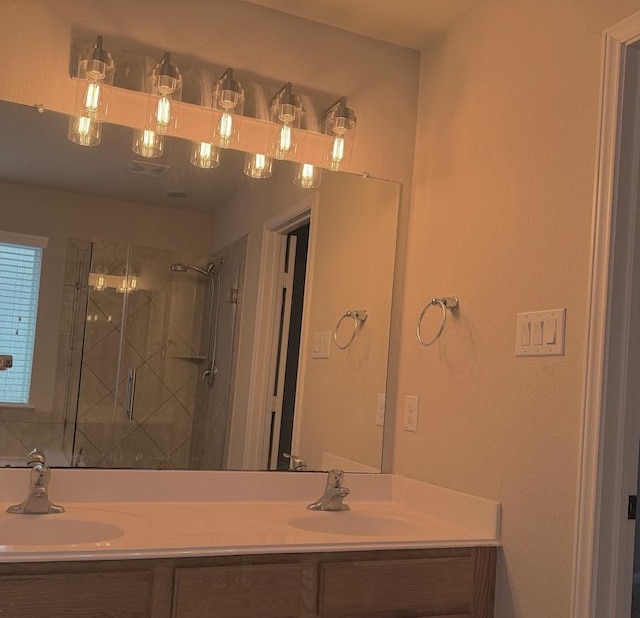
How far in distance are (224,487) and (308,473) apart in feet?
0.91

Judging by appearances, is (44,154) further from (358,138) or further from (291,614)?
(291,614)

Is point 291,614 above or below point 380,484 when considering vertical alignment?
below

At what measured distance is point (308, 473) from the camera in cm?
244

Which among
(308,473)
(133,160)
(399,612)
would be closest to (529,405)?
(399,612)

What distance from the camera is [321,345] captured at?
A: 8.34ft

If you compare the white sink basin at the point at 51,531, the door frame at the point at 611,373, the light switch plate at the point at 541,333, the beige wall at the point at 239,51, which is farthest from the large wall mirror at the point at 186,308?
the door frame at the point at 611,373

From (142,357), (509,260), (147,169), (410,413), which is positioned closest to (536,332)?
(509,260)

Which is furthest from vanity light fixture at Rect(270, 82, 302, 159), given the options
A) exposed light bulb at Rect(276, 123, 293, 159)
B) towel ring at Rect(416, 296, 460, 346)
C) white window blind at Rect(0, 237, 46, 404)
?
white window blind at Rect(0, 237, 46, 404)

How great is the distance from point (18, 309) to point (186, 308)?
473 millimetres

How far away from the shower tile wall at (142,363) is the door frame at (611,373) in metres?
1.15

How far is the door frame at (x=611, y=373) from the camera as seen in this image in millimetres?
1737

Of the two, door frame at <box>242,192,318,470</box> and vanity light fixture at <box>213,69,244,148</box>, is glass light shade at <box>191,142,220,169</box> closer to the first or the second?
vanity light fixture at <box>213,69,244,148</box>

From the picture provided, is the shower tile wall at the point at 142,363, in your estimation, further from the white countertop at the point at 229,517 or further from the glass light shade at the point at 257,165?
the glass light shade at the point at 257,165

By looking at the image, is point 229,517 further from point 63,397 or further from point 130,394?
point 63,397
